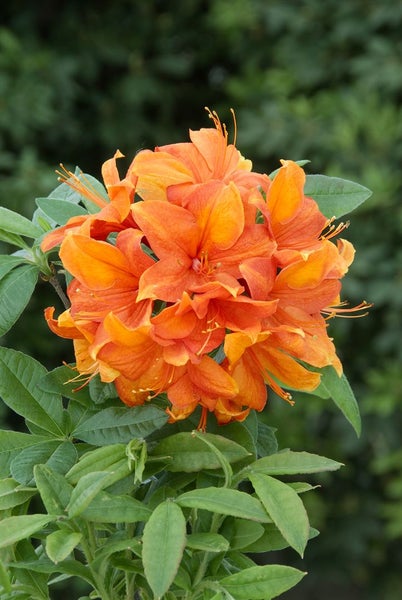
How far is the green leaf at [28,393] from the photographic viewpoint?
0.91m

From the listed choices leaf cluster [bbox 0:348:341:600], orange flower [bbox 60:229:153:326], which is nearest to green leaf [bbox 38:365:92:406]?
leaf cluster [bbox 0:348:341:600]

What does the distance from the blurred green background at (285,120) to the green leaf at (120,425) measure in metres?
1.53

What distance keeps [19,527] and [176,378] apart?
0.16 meters

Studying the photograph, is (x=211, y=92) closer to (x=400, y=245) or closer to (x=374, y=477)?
(x=400, y=245)

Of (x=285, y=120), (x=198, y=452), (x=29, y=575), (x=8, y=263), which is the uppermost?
(x=8, y=263)

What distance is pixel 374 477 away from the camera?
2.90 m

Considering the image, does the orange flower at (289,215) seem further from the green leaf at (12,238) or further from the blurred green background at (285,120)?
the blurred green background at (285,120)

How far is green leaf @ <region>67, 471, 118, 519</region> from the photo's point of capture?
30.4 inches

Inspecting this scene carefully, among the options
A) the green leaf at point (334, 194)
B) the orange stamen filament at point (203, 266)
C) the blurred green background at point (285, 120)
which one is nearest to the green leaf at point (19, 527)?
the orange stamen filament at point (203, 266)

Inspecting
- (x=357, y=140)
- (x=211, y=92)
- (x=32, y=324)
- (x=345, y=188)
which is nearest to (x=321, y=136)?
(x=357, y=140)

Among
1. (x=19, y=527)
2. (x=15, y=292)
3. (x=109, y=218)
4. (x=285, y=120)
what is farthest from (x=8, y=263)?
(x=285, y=120)

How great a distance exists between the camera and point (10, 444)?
895 mm

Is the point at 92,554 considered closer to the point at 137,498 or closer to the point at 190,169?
the point at 137,498

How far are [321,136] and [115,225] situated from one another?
5.96ft
